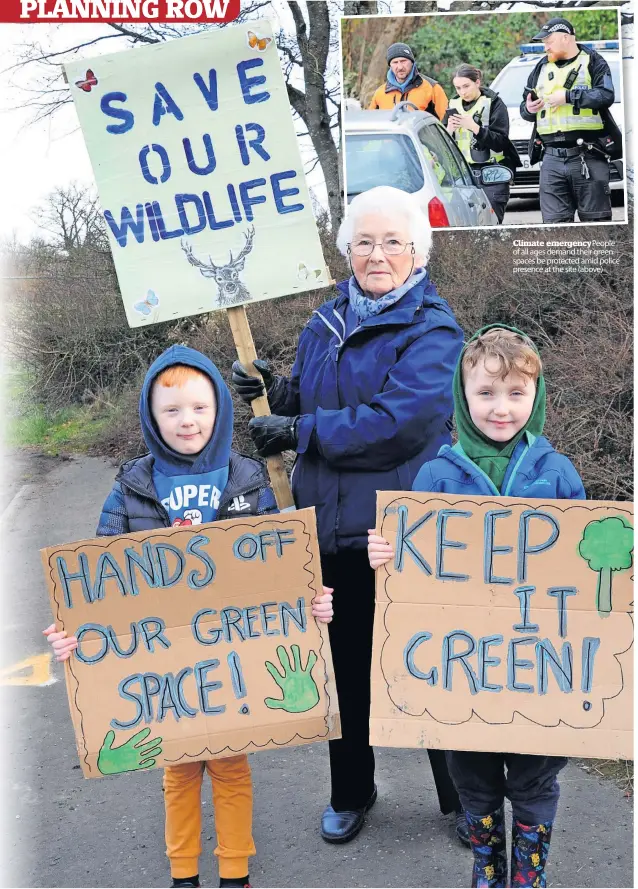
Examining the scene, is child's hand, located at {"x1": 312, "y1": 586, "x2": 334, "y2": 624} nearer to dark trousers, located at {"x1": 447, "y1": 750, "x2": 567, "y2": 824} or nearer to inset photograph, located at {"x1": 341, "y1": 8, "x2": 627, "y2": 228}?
dark trousers, located at {"x1": 447, "y1": 750, "x2": 567, "y2": 824}

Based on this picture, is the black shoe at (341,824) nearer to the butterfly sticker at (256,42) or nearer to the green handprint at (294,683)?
the green handprint at (294,683)

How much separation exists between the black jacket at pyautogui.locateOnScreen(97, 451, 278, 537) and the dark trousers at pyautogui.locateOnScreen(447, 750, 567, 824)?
91 cm

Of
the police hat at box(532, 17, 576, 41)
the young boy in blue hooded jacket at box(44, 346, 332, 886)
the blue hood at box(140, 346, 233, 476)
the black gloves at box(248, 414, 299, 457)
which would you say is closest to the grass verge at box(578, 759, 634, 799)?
the young boy in blue hooded jacket at box(44, 346, 332, 886)

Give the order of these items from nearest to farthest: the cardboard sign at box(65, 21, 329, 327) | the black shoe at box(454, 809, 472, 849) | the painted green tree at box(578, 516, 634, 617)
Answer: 1. the painted green tree at box(578, 516, 634, 617)
2. the cardboard sign at box(65, 21, 329, 327)
3. the black shoe at box(454, 809, 472, 849)

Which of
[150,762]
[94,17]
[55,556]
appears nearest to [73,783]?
[150,762]

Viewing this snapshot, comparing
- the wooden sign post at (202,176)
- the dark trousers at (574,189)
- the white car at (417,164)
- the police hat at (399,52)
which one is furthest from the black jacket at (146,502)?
the police hat at (399,52)

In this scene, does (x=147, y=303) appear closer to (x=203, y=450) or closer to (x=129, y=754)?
(x=203, y=450)

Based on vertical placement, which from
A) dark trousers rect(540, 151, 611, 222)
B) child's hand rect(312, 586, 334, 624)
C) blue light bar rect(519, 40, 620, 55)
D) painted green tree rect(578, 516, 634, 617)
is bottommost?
child's hand rect(312, 586, 334, 624)

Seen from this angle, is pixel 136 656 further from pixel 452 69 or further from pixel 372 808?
pixel 452 69

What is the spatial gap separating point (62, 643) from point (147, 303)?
43.2 inches

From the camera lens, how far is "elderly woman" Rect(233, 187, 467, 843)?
8.75 ft

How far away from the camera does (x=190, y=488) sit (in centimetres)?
266

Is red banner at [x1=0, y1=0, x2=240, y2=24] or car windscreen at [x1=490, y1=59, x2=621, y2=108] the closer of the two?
red banner at [x1=0, y1=0, x2=240, y2=24]

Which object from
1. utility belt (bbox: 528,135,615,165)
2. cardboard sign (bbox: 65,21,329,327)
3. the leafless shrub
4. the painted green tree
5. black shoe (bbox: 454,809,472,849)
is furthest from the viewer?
utility belt (bbox: 528,135,615,165)
